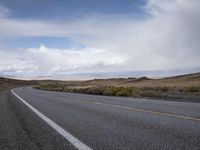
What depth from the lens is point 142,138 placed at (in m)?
7.73

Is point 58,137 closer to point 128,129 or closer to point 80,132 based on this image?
point 80,132

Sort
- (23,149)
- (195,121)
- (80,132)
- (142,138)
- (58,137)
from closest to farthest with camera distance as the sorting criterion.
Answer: (23,149)
(142,138)
(58,137)
(80,132)
(195,121)

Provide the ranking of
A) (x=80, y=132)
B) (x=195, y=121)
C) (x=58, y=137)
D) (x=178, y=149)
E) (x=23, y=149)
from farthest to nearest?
1. (x=195, y=121)
2. (x=80, y=132)
3. (x=58, y=137)
4. (x=23, y=149)
5. (x=178, y=149)

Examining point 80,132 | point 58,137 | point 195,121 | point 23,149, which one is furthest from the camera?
point 195,121

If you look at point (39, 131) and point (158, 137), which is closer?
point (158, 137)

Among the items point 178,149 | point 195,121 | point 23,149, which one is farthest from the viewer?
point 195,121

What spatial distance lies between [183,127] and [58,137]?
3.15 metres

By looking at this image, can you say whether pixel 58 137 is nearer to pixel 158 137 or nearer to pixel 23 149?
pixel 23 149

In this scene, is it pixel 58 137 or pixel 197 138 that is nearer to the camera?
pixel 197 138

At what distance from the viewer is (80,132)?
9031 mm

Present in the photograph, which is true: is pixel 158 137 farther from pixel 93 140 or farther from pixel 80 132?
pixel 80 132

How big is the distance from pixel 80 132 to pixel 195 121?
3454mm

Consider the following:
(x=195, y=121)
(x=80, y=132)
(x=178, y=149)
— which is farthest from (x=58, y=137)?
(x=195, y=121)

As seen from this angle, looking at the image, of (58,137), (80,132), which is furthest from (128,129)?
(58,137)
